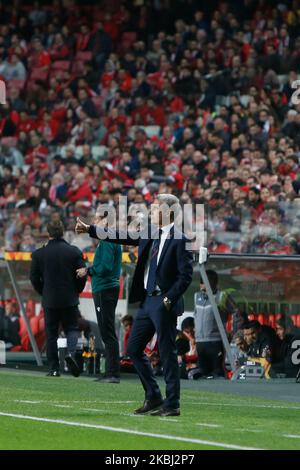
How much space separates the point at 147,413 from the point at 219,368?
5587 millimetres

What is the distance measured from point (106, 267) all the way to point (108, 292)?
346 millimetres

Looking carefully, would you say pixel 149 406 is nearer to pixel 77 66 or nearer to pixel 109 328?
pixel 109 328

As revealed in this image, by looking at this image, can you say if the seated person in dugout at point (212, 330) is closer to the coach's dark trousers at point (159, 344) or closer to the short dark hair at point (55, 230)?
the short dark hair at point (55, 230)

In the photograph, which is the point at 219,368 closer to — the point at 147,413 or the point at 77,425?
the point at 147,413

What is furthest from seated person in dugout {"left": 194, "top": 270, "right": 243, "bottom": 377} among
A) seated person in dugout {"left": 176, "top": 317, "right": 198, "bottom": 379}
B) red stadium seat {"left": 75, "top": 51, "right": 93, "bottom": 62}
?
red stadium seat {"left": 75, "top": 51, "right": 93, "bottom": 62}

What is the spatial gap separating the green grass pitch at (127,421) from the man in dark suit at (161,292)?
0.29 meters

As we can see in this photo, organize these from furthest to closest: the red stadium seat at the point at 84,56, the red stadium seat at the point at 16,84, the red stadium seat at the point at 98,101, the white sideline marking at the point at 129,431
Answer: the red stadium seat at the point at 16,84 < the red stadium seat at the point at 84,56 < the red stadium seat at the point at 98,101 < the white sideline marking at the point at 129,431

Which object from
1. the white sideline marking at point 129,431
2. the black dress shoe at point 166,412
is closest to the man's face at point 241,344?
the black dress shoe at point 166,412

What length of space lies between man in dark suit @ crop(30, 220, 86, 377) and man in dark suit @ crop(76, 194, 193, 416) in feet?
15.6

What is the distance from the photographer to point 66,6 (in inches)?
1410

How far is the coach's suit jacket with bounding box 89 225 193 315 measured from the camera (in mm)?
11617

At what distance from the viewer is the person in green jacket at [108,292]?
1606 cm

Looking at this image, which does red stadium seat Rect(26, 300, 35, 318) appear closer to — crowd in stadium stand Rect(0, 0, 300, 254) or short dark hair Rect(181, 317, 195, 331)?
crowd in stadium stand Rect(0, 0, 300, 254)

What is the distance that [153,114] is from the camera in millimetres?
29109
